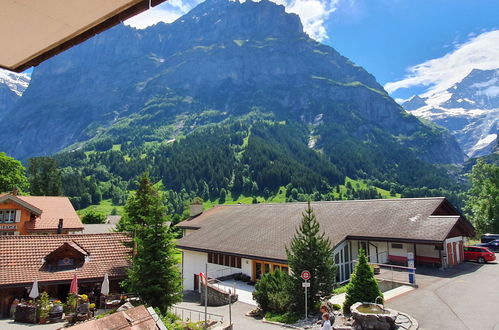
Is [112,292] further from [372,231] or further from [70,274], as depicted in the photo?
[372,231]

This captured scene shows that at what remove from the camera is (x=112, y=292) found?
22.6 meters

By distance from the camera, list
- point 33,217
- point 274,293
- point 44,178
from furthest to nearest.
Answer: point 44,178
point 33,217
point 274,293

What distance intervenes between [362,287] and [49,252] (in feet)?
66.4

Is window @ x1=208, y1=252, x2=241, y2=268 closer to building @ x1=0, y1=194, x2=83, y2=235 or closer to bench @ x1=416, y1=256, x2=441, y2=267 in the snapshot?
bench @ x1=416, y1=256, x2=441, y2=267

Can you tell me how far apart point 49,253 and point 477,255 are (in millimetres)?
33912

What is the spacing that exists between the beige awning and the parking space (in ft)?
58.3

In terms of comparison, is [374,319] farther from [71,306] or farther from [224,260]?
[224,260]

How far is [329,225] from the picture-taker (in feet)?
105

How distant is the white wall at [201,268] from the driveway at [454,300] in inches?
555

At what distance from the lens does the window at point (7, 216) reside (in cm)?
3772

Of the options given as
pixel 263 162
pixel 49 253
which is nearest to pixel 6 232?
pixel 49 253

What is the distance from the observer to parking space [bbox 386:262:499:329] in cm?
1597

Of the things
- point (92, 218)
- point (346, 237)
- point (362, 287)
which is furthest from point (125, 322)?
point (92, 218)

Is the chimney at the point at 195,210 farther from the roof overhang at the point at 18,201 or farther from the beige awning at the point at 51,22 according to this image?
the beige awning at the point at 51,22
